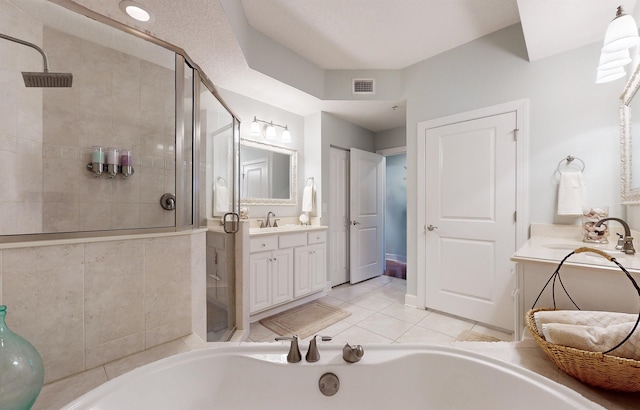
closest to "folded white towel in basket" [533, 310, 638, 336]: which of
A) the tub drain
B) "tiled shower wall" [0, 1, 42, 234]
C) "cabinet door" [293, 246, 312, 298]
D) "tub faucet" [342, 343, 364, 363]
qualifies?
"tub faucet" [342, 343, 364, 363]

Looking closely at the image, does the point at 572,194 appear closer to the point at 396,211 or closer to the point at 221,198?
the point at 221,198

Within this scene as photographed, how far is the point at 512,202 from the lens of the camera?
212 cm

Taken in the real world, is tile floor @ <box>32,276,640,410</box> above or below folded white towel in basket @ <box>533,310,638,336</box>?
below

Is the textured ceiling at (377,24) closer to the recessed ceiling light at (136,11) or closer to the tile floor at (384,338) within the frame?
the recessed ceiling light at (136,11)

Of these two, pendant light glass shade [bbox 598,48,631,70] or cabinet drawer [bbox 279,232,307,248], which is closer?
Result: pendant light glass shade [bbox 598,48,631,70]

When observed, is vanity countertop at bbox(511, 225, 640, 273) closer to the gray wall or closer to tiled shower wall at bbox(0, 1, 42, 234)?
the gray wall

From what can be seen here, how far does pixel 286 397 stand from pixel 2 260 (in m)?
1.02

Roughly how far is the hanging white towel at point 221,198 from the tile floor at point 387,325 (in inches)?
44.9

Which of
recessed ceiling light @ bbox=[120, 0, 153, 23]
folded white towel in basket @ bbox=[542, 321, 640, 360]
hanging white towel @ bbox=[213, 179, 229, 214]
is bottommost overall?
folded white towel in basket @ bbox=[542, 321, 640, 360]

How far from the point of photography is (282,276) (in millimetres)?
2535

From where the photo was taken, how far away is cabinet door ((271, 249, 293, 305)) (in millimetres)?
2453

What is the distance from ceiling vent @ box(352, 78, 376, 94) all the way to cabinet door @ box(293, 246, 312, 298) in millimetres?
2000

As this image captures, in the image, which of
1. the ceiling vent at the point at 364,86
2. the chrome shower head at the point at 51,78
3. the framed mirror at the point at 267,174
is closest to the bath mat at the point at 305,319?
the framed mirror at the point at 267,174

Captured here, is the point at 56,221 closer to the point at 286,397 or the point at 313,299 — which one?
the point at 286,397
